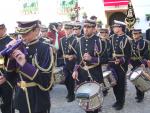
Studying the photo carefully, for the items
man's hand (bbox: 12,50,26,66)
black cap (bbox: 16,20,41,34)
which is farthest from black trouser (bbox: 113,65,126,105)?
man's hand (bbox: 12,50,26,66)

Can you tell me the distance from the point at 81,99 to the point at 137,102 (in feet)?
9.81

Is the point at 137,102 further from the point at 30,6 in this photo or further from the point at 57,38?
the point at 30,6

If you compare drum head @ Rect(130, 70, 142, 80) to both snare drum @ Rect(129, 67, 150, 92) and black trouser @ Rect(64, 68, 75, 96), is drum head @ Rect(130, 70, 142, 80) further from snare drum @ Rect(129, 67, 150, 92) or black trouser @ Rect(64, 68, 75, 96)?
black trouser @ Rect(64, 68, 75, 96)

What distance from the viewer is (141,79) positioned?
9609mm

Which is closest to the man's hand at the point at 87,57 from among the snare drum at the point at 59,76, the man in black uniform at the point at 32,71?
the man in black uniform at the point at 32,71

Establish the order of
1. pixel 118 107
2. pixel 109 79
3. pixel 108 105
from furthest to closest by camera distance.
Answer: pixel 108 105, pixel 118 107, pixel 109 79

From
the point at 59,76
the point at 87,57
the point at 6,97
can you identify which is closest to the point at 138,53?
the point at 59,76

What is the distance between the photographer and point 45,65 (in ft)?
17.5

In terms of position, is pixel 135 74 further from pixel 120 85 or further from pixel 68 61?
pixel 68 61

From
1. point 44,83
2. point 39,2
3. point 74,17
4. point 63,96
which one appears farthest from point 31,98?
point 39,2

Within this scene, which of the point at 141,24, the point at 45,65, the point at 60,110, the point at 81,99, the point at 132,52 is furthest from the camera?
the point at 141,24

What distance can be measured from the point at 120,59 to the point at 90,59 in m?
1.77

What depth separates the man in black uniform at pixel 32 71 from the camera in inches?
207

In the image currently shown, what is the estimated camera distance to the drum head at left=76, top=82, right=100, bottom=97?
291 inches
